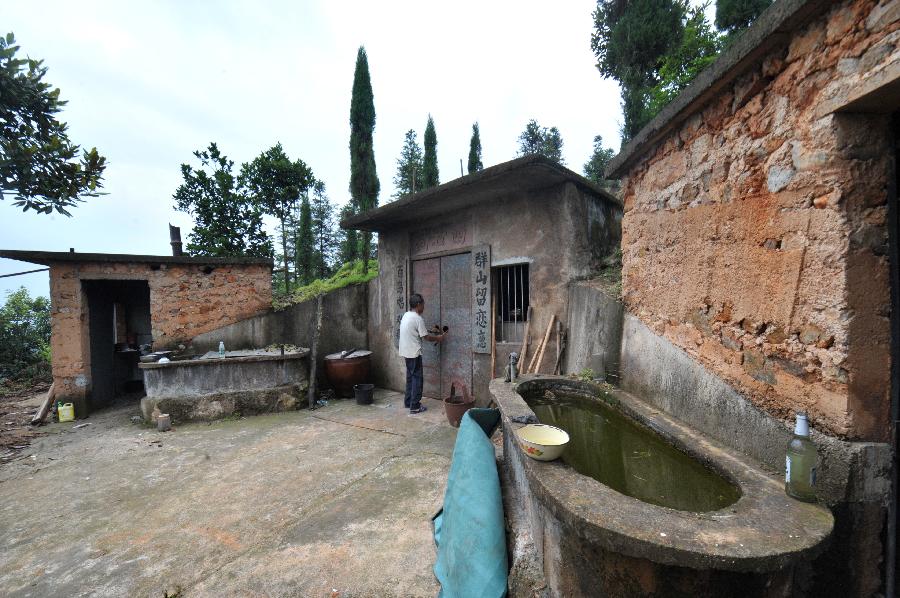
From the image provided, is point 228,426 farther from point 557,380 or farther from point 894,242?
point 894,242

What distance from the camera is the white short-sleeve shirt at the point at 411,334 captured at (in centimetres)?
578

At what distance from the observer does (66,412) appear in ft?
19.1

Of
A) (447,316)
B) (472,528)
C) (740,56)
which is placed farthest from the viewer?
(447,316)

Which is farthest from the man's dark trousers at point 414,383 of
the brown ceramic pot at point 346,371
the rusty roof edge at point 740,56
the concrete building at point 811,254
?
the rusty roof edge at point 740,56

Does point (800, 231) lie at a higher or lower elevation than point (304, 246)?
lower

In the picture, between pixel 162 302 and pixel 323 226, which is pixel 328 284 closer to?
pixel 162 302

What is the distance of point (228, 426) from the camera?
5.33 m

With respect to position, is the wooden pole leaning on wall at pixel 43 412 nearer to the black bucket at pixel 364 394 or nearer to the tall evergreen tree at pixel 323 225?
the black bucket at pixel 364 394

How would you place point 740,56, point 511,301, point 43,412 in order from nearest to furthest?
1. point 740,56
2. point 511,301
3. point 43,412

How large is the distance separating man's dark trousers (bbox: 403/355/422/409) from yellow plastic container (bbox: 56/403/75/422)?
5.60m

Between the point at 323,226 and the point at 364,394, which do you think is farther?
the point at 323,226

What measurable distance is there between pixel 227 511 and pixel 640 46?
16710 mm

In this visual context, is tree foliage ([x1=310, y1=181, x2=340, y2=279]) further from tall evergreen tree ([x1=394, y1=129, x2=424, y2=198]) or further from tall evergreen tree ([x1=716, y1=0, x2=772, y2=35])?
tall evergreen tree ([x1=716, y1=0, x2=772, y2=35])

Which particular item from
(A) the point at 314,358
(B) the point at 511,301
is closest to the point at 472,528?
(B) the point at 511,301
